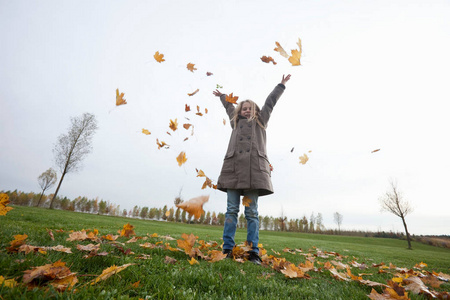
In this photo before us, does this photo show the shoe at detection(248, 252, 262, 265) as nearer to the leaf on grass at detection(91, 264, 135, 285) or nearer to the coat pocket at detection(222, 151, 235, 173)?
the coat pocket at detection(222, 151, 235, 173)

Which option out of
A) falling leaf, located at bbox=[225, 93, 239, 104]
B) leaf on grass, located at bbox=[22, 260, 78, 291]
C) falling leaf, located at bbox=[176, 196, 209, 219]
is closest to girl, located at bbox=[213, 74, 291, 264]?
falling leaf, located at bbox=[225, 93, 239, 104]

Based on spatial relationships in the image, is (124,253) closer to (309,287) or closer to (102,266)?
(102,266)

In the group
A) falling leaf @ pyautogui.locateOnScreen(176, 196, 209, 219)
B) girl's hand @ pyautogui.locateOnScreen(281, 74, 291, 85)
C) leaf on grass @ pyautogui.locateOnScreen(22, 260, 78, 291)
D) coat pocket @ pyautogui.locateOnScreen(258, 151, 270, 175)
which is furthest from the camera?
girl's hand @ pyautogui.locateOnScreen(281, 74, 291, 85)

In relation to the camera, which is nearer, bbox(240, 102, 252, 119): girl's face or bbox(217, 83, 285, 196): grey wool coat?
bbox(217, 83, 285, 196): grey wool coat

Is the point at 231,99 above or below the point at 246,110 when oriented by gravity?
above

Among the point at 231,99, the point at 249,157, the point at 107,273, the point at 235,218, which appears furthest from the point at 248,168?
the point at 107,273

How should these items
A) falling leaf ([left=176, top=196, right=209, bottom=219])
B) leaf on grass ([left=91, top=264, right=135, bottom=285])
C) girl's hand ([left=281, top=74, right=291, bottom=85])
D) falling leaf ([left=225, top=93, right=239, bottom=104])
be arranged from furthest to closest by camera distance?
falling leaf ([left=225, top=93, right=239, bottom=104]) → girl's hand ([left=281, top=74, right=291, bottom=85]) → falling leaf ([left=176, top=196, right=209, bottom=219]) → leaf on grass ([left=91, top=264, right=135, bottom=285])

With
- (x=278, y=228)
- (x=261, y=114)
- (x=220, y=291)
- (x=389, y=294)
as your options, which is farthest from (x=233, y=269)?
(x=278, y=228)

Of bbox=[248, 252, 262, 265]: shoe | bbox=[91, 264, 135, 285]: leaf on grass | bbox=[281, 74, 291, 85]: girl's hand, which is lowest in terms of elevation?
bbox=[248, 252, 262, 265]: shoe

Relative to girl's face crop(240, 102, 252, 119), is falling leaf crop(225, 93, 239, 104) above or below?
above

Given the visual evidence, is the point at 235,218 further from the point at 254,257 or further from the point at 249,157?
the point at 249,157

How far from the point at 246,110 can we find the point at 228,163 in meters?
1.06

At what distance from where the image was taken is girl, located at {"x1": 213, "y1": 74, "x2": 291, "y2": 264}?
3172 millimetres

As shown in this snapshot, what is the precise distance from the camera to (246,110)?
3818 millimetres
